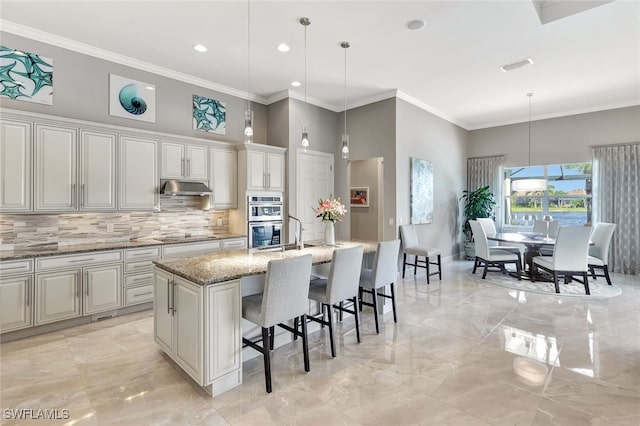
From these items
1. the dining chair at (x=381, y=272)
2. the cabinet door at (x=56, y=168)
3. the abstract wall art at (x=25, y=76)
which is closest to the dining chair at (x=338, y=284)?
the dining chair at (x=381, y=272)

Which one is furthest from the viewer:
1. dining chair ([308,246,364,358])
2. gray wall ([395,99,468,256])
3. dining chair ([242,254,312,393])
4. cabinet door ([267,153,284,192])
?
gray wall ([395,99,468,256])

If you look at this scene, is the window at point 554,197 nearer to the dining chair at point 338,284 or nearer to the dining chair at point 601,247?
the dining chair at point 601,247

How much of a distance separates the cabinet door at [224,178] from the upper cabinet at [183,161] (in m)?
0.16

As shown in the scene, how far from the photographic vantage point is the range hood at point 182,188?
421cm

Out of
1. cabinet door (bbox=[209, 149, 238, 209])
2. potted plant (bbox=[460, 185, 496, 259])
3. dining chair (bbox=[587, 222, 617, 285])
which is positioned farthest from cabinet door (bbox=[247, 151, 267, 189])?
dining chair (bbox=[587, 222, 617, 285])

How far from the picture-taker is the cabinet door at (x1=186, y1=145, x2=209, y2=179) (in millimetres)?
4527

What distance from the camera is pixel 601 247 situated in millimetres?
5199

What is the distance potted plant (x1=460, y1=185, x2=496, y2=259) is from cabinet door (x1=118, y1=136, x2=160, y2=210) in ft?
20.9

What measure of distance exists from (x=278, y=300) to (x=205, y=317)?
0.52 meters

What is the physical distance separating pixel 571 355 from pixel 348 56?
4027 millimetres

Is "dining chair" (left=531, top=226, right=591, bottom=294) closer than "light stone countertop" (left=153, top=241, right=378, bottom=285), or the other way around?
"light stone countertop" (left=153, top=241, right=378, bottom=285)

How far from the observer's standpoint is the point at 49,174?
135 inches

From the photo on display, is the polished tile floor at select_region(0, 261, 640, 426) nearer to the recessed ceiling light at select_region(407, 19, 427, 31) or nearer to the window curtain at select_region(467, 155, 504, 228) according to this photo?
the recessed ceiling light at select_region(407, 19, 427, 31)

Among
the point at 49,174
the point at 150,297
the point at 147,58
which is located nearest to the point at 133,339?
the point at 150,297
